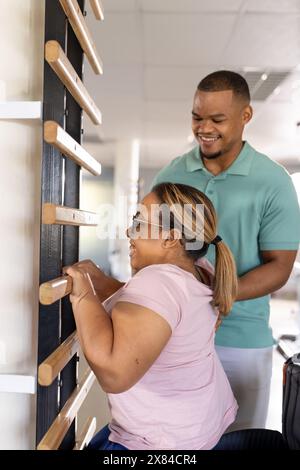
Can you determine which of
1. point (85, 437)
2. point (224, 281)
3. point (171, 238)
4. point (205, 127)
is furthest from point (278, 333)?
point (171, 238)

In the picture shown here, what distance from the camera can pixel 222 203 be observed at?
1.60 m

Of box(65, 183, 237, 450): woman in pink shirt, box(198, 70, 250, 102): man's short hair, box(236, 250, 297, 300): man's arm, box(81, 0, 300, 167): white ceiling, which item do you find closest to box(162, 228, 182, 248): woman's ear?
box(65, 183, 237, 450): woman in pink shirt

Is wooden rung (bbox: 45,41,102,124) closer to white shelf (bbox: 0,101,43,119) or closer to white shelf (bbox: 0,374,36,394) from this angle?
white shelf (bbox: 0,101,43,119)

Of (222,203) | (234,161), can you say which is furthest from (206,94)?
(222,203)

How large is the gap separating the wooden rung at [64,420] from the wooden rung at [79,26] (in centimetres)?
79

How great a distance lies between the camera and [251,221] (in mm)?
1581

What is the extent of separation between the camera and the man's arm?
1461 millimetres

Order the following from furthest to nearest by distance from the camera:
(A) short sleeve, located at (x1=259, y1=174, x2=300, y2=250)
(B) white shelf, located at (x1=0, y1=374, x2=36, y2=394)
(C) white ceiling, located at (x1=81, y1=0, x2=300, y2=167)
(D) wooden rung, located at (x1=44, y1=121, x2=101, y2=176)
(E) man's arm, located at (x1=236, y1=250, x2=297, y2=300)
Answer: (C) white ceiling, located at (x1=81, y1=0, x2=300, y2=167), (A) short sleeve, located at (x1=259, y1=174, x2=300, y2=250), (E) man's arm, located at (x1=236, y1=250, x2=297, y2=300), (B) white shelf, located at (x1=0, y1=374, x2=36, y2=394), (D) wooden rung, located at (x1=44, y1=121, x2=101, y2=176)

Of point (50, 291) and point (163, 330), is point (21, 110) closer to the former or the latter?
point (50, 291)

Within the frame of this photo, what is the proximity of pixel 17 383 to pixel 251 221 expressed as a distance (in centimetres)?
94
